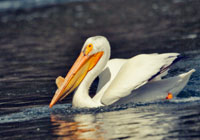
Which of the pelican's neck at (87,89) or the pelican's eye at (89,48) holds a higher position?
the pelican's eye at (89,48)

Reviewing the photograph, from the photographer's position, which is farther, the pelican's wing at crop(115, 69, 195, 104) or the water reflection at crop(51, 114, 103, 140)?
the pelican's wing at crop(115, 69, 195, 104)

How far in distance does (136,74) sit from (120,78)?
26cm

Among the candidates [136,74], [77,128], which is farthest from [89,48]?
[77,128]

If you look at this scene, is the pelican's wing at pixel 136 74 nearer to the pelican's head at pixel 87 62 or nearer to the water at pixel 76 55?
the water at pixel 76 55

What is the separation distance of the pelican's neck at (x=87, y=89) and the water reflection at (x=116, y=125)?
374 mm

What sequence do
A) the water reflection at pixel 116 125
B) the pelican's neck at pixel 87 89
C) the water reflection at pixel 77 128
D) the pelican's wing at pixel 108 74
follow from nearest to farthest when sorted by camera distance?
the water reflection at pixel 116 125, the water reflection at pixel 77 128, the pelican's neck at pixel 87 89, the pelican's wing at pixel 108 74

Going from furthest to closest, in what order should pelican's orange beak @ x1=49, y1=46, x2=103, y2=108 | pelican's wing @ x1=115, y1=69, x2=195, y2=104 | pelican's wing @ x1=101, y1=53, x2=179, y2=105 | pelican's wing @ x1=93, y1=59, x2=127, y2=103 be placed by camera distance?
pelican's orange beak @ x1=49, y1=46, x2=103, y2=108 < pelican's wing @ x1=93, y1=59, x2=127, y2=103 < pelican's wing @ x1=115, y1=69, x2=195, y2=104 < pelican's wing @ x1=101, y1=53, x2=179, y2=105

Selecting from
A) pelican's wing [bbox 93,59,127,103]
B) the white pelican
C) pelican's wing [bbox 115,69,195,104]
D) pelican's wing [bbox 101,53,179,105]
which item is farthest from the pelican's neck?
pelican's wing [bbox 115,69,195,104]

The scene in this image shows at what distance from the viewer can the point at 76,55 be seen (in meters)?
16.3

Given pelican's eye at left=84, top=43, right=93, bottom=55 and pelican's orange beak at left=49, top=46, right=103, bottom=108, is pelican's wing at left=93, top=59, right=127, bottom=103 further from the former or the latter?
pelican's eye at left=84, top=43, right=93, bottom=55

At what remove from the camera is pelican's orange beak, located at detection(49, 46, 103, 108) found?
30.7 feet

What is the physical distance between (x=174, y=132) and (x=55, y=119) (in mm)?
2252

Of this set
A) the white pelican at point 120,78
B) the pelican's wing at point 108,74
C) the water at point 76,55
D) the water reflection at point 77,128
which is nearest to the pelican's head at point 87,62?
the white pelican at point 120,78

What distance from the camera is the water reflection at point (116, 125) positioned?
711 centimetres
